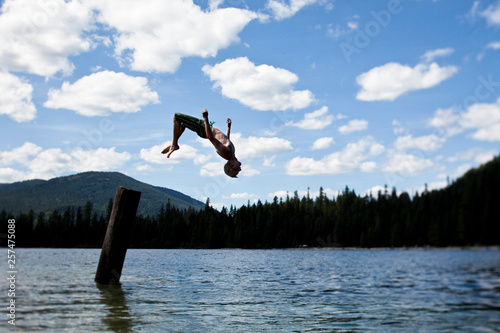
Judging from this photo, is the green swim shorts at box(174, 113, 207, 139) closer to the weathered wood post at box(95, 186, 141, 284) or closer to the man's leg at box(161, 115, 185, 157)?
the man's leg at box(161, 115, 185, 157)

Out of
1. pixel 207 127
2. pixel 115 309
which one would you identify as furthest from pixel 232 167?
pixel 115 309

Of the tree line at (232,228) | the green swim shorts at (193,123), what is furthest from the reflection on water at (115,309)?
the tree line at (232,228)

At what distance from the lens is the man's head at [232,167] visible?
8.22m

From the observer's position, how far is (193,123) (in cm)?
816

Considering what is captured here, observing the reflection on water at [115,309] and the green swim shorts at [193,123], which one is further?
the reflection on water at [115,309]

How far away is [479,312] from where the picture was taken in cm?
1543

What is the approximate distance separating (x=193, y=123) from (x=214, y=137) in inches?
21.5

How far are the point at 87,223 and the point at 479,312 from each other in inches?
6449

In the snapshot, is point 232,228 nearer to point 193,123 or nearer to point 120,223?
point 120,223

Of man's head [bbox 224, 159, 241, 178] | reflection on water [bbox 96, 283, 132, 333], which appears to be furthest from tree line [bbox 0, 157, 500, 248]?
man's head [bbox 224, 159, 241, 178]

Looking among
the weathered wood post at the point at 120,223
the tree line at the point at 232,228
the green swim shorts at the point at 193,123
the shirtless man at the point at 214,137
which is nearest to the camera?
the shirtless man at the point at 214,137

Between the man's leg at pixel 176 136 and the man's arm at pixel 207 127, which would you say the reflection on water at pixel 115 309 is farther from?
the man's arm at pixel 207 127

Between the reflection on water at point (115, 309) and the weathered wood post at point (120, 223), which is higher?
the weathered wood post at point (120, 223)

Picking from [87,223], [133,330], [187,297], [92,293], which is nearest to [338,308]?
[187,297]
